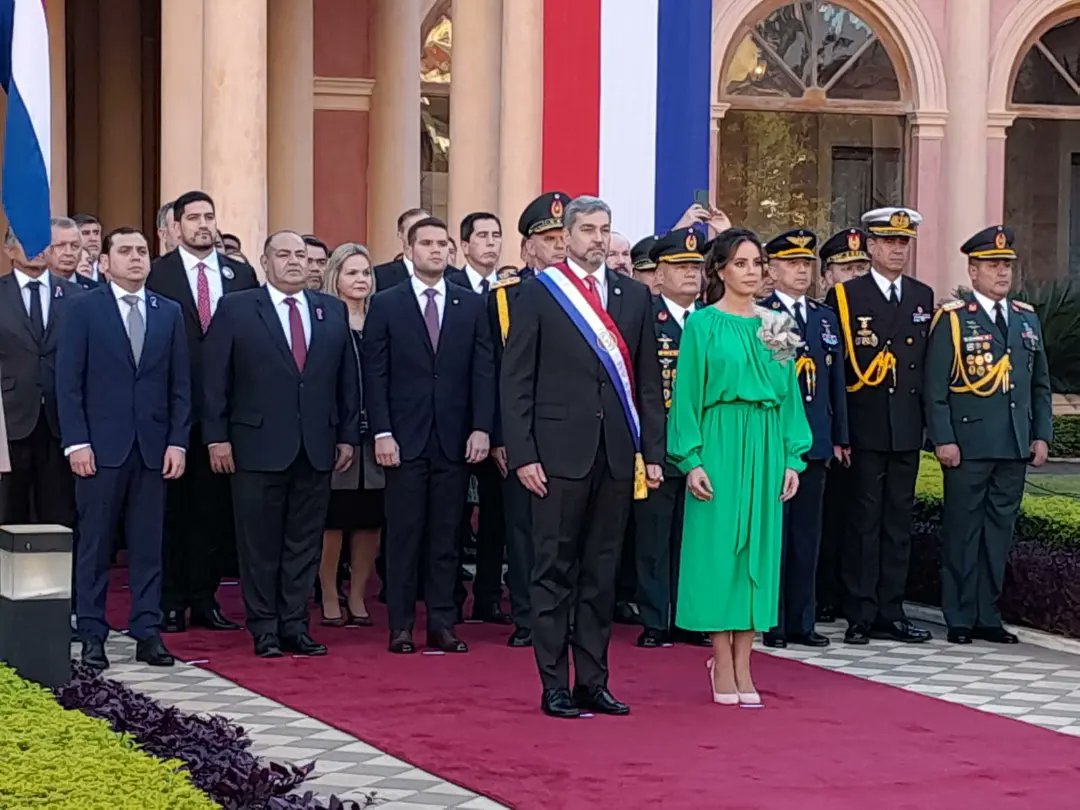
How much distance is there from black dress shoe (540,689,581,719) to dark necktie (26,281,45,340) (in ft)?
10.7

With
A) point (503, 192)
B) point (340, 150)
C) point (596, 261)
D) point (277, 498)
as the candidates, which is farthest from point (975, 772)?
point (340, 150)

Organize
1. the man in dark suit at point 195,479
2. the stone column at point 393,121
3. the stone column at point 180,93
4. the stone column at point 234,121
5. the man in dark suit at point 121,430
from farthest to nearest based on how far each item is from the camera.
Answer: the stone column at point 393,121 → the stone column at point 180,93 → the stone column at point 234,121 → the man in dark suit at point 195,479 → the man in dark suit at point 121,430

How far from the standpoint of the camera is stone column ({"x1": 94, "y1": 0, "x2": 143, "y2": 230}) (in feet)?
65.9

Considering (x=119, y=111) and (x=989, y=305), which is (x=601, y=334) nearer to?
(x=989, y=305)

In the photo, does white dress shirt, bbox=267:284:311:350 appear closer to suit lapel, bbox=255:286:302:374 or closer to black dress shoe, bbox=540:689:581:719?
suit lapel, bbox=255:286:302:374

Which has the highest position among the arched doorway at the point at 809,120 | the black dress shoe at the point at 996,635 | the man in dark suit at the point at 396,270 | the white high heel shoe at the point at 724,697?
the arched doorway at the point at 809,120

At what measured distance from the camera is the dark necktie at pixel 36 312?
9.16 metres

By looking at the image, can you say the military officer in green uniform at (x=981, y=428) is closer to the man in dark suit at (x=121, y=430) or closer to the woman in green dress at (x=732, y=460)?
the woman in green dress at (x=732, y=460)

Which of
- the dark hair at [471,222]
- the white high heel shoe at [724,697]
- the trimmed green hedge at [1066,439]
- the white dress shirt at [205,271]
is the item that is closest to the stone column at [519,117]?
the dark hair at [471,222]

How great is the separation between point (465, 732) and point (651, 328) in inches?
67.0

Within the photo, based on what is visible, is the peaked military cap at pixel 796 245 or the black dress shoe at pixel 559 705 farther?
the peaked military cap at pixel 796 245

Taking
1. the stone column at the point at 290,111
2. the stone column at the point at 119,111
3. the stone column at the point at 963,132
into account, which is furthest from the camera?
the stone column at the point at 963,132

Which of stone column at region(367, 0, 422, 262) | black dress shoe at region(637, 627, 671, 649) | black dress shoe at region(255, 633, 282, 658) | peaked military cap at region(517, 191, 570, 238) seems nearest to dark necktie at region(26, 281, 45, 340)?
black dress shoe at region(255, 633, 282, 658)

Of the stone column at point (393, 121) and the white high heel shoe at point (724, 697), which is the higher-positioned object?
the stone column at point (393, 121)
